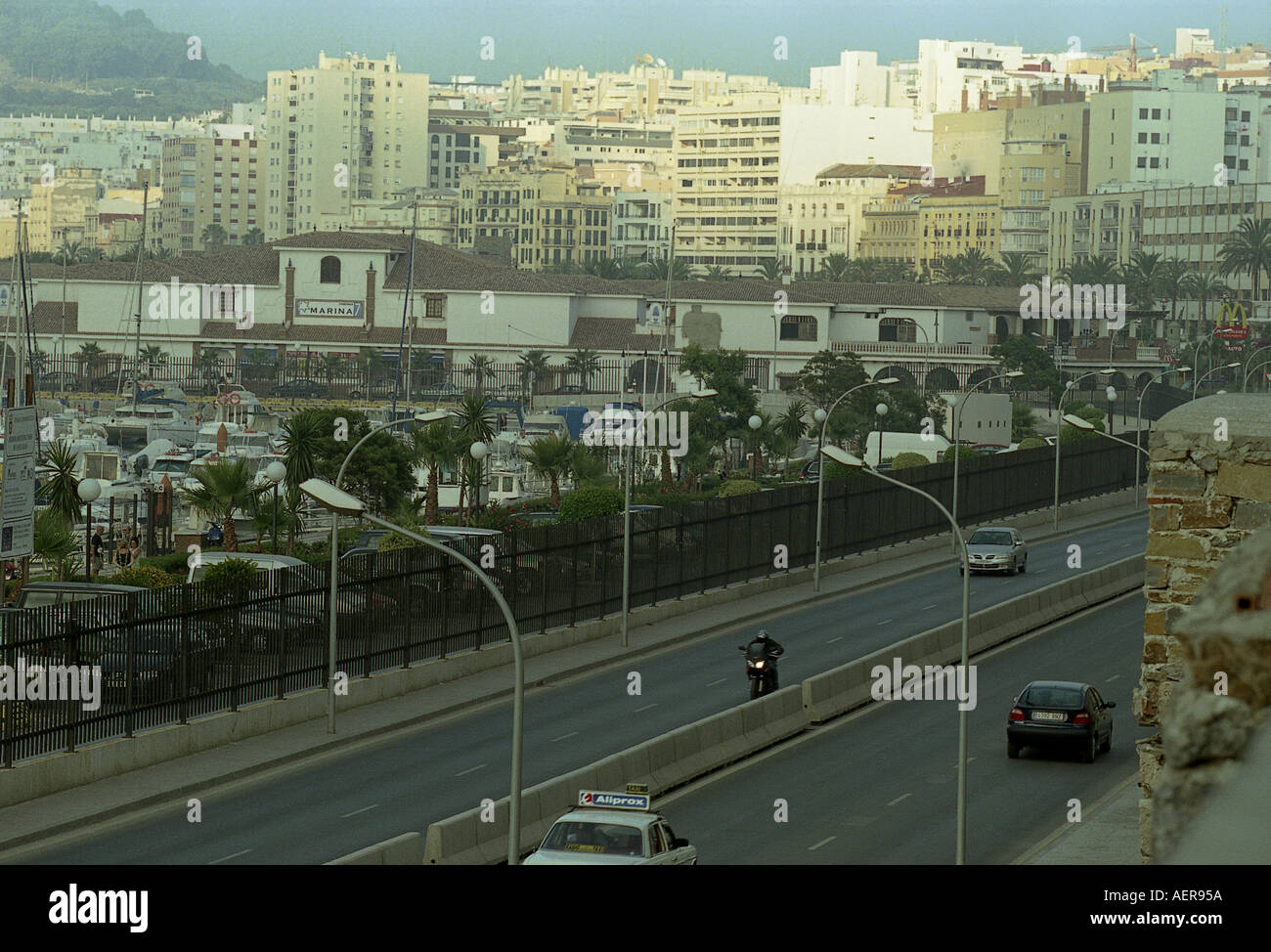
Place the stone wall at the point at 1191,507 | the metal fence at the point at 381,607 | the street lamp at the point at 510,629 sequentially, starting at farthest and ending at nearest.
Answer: the metal fence at the point at 381,607
the street lamp at the point at 510,629
the stone wall at the point at 1191,507

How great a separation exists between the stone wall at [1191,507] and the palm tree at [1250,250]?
15649 centimetres

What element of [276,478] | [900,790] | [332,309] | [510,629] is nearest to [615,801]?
Answer: [510,629]

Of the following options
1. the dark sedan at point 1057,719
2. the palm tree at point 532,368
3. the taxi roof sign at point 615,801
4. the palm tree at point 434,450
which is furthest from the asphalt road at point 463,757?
the palm tree at point 532,368

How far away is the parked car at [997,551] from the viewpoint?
59344mm

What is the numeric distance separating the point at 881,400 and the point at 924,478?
1408 inches

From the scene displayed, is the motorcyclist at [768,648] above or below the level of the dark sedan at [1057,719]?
above

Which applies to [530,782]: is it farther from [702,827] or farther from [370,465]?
[370,465]

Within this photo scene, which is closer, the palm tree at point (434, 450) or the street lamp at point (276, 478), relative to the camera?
the street lamp at point (276, 478)

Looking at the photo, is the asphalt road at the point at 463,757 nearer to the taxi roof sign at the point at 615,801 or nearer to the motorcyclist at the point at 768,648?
the motorcyclist at the point at 768,648

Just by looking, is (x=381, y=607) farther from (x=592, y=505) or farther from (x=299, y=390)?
(x=299, y=390)

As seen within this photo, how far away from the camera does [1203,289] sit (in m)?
171
